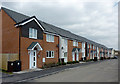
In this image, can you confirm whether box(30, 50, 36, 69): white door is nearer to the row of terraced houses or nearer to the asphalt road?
the row of terraced houses

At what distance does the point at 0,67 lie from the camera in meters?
15.7

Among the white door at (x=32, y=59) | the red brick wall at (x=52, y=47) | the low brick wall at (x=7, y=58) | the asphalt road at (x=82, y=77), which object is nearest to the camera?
the asphalt road at (x=82, y=77)

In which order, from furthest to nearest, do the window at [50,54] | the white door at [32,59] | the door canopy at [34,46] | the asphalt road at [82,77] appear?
the window at [50,54] → the white door at [32,59] → the door canopy at [34,46] → the asphalt road at [82,77]

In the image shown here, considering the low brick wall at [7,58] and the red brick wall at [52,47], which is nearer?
the low brick wall at [7,58]

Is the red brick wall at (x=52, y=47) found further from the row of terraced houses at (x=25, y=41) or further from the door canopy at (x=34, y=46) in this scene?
the door canopy at (x=34, y=46)

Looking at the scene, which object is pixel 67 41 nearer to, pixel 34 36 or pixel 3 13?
pixel 34 36

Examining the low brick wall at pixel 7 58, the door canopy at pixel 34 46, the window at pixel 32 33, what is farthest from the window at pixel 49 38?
the low brick wall at pixel 7 58

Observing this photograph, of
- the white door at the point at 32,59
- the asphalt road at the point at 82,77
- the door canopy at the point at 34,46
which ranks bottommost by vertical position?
the asphalt road at the point at 82,77

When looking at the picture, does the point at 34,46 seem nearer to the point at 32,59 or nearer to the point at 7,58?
the point at 32,59

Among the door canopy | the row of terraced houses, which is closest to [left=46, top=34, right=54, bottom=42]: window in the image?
the row of terraced houses

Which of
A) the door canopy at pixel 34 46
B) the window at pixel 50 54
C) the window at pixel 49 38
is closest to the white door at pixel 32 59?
the door canopy at pixel 34 46

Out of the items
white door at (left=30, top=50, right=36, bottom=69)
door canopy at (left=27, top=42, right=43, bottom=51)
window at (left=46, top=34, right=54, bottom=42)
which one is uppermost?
window at (left=46, top=34, right=54, bottom=42)

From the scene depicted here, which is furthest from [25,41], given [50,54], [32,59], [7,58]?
[50,54]

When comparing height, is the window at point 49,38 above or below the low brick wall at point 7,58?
above
